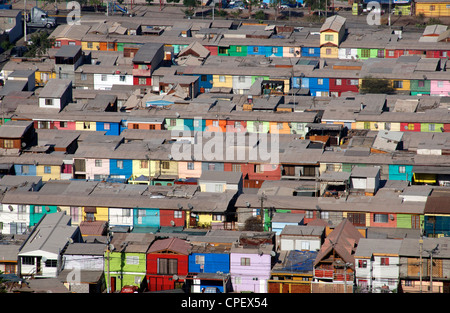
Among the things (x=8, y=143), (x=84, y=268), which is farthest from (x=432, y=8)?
(x=84, y=268)

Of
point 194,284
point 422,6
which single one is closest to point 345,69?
point 422,6

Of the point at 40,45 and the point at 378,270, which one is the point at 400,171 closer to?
the point at 378,270

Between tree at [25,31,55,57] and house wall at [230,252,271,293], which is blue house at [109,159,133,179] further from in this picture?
tree at [25,31,55,57]

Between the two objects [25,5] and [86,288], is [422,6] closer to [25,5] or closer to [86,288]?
[25,5]

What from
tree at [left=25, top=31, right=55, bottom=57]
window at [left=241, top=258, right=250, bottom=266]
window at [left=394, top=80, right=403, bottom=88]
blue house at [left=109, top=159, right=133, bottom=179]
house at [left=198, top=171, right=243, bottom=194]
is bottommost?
blue house at [left=109, top=159, right=133, bottom=179]

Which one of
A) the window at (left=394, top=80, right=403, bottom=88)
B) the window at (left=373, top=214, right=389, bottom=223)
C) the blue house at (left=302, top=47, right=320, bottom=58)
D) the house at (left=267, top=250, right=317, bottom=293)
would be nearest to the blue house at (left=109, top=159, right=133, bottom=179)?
the window at (left=373, top=214, right=389, bottom=223)
